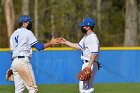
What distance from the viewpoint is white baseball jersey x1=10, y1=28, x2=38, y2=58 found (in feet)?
30.6

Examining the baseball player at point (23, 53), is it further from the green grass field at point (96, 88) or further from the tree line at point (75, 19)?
the tree line at point (75, 19)

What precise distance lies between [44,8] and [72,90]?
113 ft

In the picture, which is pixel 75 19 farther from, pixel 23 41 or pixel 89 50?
pixel 89 50

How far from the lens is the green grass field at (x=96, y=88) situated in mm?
13836

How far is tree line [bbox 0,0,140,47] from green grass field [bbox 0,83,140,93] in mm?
11932

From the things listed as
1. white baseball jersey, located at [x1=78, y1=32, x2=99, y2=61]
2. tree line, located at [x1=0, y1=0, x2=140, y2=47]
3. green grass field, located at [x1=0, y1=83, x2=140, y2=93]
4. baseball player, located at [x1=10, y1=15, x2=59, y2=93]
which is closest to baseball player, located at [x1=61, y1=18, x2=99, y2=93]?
white baseball jersey, located at [x1=78, y1=32, x2=99, y2=61]

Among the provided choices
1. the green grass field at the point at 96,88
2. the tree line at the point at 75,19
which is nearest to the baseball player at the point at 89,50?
the green grass field at the point at 96,88

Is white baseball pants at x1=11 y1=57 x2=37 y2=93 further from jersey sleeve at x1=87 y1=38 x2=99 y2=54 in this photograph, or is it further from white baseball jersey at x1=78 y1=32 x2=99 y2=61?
jersey sleeve at x1=87 y1=38 x2=99 y2=54

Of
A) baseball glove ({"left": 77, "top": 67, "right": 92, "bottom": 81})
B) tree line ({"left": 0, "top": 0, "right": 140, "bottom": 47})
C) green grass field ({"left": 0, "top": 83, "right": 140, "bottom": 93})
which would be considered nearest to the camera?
baseball glove ({"left": 77, "top": 67, "right": 92, "bottom": 81})

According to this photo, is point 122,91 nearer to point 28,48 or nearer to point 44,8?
point 28,48

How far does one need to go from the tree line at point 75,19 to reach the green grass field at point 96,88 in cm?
1193

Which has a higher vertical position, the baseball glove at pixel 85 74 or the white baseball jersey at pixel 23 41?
the white baseball jersey at pixel 23 41

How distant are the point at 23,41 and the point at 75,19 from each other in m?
26.0

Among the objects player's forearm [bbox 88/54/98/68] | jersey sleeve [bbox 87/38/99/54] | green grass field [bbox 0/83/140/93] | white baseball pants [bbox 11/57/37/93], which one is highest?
jersey sleeve [bbox 87/38/99/54]
